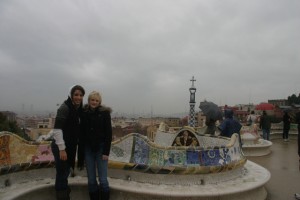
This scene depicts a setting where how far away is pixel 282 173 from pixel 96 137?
5.64m

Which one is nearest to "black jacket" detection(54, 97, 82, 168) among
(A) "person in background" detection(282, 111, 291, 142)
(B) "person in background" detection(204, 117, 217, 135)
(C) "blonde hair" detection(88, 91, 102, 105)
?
(C) "blonde hair" detection(88, 91, 102, 105)

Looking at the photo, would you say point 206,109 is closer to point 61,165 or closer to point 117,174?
point 117,174

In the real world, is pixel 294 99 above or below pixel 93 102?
above

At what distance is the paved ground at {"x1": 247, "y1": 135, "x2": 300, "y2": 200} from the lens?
6.22m

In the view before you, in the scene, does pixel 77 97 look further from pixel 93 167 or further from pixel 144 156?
pixel 144 156

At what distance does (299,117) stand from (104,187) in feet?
12.9

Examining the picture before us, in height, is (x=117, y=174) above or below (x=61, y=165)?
below

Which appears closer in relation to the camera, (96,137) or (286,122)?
(96,137)

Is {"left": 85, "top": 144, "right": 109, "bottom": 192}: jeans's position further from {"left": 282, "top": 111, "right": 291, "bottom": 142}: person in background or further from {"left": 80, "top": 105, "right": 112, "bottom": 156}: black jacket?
{"left": 282, "top": 111, "right": 291, "bottom": 142}: person in background

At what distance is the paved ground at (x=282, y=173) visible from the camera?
20.4ft

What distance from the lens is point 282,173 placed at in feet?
26.6

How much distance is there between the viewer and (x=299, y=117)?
6.03 metres

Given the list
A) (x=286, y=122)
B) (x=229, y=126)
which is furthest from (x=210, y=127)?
(x=286, y=122)

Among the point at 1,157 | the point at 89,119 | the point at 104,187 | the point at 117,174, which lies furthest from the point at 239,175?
the point at 1,157
